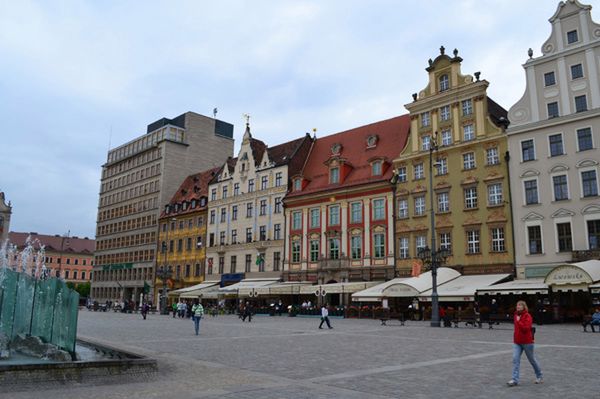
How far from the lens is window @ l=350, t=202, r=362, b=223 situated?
47750 millimetres

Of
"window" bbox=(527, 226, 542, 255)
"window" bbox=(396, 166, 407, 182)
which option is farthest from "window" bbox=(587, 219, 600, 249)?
"window" bbox=(396, 166, 407, 182)

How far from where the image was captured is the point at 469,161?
41.2 metres

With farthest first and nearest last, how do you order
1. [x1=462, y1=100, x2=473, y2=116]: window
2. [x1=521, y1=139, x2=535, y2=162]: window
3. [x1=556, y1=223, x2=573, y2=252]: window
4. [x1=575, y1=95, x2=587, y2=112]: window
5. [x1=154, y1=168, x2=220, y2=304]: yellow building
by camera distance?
[x1=154, y1=168, x2=220, y2=304]: yellow building, [x1=462, y1=100, x2=473, y2=116]: window, [x1=521, y1=139, x2=535, y2=162]: window, [x1=575, y1=95, x2=587, y2=112]: window, [x1=556, y1=223, x2=573, y2=252]: window

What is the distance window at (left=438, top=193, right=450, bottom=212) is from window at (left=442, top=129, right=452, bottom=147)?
3.98 meters

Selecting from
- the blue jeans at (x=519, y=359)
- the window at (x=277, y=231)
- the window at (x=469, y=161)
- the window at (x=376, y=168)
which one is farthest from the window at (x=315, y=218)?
the blue jeans at (x=519, y=359)

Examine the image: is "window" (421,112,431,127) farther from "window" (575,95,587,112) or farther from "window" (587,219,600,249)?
"window" (587,219,600,249)

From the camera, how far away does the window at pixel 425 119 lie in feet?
146

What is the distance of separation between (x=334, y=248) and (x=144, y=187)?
128 feet

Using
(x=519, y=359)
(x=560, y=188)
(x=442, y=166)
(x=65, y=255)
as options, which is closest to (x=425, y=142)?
(x=442, y=166)

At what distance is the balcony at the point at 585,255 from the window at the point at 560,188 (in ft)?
12.4

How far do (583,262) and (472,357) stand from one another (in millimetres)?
20932

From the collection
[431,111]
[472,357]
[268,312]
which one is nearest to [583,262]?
[431,111]

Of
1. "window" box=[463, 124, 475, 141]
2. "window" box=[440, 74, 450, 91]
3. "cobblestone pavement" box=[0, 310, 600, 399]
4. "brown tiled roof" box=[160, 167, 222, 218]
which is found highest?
"window" box=[440, 74, 450, 91]

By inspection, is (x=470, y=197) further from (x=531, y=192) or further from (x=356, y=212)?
(x=356, y=212)
